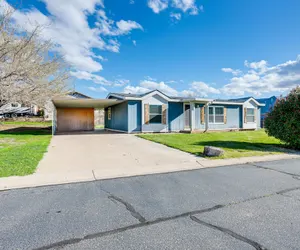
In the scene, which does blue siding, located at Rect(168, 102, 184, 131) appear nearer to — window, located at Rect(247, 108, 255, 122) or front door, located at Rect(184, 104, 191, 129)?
front door, located at Rect(184, 104, 191, 129)

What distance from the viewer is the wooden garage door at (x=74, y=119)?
74.0 feet

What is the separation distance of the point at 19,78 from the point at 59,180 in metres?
10.3

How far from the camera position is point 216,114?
1898 cm

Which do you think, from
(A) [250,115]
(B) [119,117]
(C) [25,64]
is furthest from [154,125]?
(A) [250,115]

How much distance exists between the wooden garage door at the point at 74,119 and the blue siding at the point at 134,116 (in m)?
9.19

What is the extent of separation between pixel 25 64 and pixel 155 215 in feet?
40.2

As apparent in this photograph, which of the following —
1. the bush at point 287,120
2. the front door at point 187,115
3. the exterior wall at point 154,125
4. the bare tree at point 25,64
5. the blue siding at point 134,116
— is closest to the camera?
the bush at point 287,120

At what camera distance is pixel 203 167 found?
20.1 feet

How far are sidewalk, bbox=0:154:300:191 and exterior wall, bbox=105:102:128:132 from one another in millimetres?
10316

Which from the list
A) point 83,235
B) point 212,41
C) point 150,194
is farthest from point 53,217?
point 212,41

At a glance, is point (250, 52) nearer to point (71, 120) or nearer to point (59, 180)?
point (59, 180)

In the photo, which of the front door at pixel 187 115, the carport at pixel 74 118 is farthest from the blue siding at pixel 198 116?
the carport at pixel 74 118

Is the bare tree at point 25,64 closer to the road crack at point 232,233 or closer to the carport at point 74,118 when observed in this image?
the carport at point 74,118

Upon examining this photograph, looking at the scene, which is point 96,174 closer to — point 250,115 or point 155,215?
point 155,215
